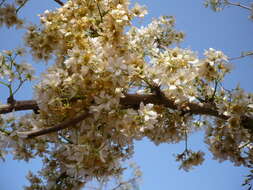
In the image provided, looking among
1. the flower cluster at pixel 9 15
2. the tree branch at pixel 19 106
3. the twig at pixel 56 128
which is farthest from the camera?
the flower cluster at pixel 9 15

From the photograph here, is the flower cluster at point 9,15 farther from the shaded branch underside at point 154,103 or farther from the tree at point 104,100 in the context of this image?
the shaded branch underside at point 154,103

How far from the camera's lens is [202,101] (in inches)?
129

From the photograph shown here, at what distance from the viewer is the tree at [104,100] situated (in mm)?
2416

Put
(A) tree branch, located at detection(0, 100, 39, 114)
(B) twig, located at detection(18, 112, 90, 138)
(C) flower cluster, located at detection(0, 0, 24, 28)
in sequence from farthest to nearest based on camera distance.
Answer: (C) flower cluster, located at detection(0, 0, 24, 28) → (A) tree branch, located at detection(0, 100, 39, 114) → (B) twig, located at detection(18, 112, 90, 138)

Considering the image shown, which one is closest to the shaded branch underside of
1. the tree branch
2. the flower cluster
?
the tree branch

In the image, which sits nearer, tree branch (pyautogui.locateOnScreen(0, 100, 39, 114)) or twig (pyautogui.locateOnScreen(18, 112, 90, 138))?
twig (pyautogui.locateOnScreen(18, 112, 90, 138))

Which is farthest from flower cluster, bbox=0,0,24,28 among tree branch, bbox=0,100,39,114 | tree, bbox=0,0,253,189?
tree branch, bbox=0,100,39,114

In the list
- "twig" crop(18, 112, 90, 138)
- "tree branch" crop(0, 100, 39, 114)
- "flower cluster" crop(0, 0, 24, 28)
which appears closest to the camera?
"twig" crop(18, 112, 90, 138)

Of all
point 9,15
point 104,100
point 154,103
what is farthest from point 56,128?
point 9,15

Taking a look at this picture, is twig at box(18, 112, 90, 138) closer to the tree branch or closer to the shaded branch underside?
the shaded branch underside

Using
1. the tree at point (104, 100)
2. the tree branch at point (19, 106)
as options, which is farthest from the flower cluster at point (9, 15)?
the tree branch at point (19, 106)

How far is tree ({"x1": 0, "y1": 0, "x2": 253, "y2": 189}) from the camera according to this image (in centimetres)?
242

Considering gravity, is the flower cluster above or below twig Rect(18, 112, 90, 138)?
above

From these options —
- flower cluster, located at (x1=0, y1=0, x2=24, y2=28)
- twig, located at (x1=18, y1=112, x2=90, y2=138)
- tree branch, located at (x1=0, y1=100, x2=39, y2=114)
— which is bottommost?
twig, located at (x1=18, y1=112, x2=90, y2=138)
